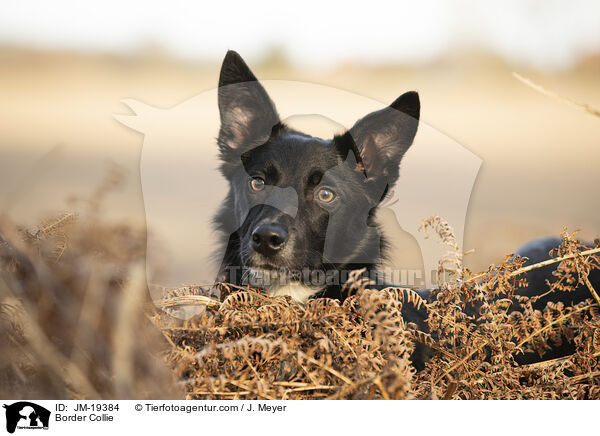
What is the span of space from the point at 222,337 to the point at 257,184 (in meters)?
1.11

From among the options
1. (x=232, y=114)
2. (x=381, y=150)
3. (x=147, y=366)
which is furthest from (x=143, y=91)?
(x=147, y=366)

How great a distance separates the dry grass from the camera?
1060 millimetres

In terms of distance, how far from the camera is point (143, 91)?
9.48 ft

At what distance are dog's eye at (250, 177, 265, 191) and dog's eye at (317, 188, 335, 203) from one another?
28 centimetres

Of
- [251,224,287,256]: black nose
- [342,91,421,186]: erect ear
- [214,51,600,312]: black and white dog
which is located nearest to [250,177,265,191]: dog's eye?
[214,51,600,312]: black and white dog

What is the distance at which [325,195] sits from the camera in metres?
2.65

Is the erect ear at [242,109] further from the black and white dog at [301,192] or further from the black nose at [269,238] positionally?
the black nose at [269,238]

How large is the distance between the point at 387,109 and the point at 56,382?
1.85m

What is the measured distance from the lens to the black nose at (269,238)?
2473mm
